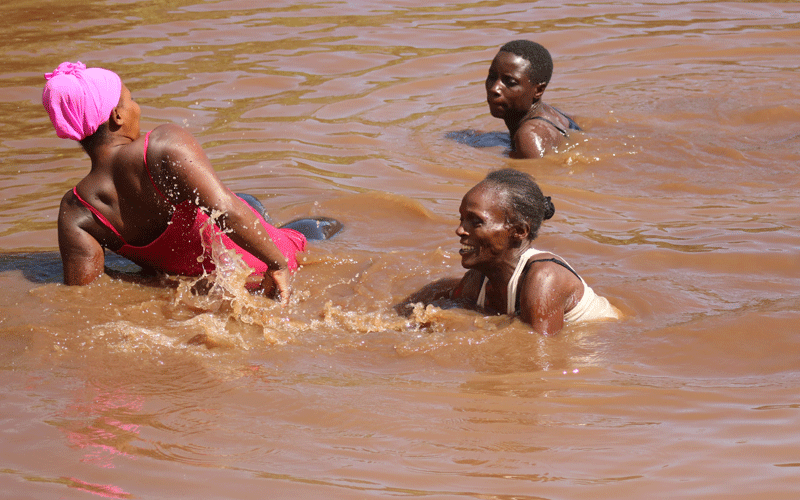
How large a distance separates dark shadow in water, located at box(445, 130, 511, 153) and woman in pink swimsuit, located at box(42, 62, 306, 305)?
11.3 ft

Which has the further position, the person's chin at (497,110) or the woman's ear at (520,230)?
the person's chin at (497,110)

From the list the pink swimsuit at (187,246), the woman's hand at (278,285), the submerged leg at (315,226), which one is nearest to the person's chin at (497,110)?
the submerged leg at (315,226)

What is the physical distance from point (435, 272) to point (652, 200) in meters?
2.08

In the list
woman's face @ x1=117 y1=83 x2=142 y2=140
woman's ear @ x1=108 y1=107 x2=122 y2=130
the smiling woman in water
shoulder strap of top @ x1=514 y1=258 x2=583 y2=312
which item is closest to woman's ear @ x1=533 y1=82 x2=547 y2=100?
the smiling woman in water

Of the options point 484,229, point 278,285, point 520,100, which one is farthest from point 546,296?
point 520,100

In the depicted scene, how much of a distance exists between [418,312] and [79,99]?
6.55 ft

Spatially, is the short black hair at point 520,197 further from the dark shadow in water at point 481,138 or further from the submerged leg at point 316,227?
the dark shadow in water at point 481,138

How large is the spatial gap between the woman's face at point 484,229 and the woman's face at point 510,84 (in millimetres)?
3109

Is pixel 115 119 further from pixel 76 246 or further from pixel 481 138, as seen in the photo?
pixel 481 138

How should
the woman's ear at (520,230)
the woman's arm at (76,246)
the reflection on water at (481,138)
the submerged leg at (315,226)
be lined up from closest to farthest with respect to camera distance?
the woman's ear at (520,230) < the woman's arm at (76,246) < the submerged leg at (315,226) < the reflection on water at (481,138)

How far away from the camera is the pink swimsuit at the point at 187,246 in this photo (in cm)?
442

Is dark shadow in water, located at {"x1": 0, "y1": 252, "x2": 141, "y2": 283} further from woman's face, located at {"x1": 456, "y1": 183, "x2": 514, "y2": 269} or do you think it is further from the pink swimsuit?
woman's face, located at {"x1": 456, "y1": 183, "x2": 514, "y2": 269}

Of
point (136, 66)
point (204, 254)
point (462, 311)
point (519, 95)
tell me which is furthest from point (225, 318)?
point (136, 66)

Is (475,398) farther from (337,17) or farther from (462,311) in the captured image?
(337,17)
